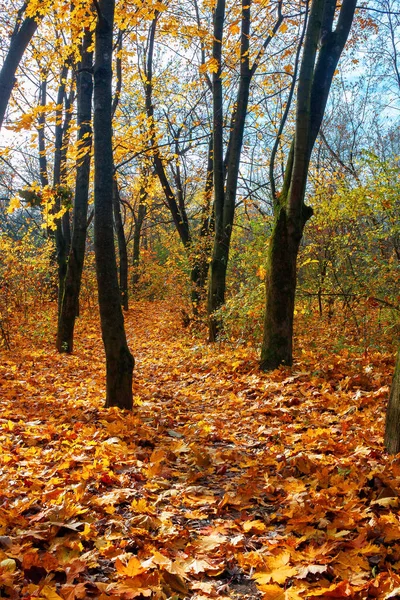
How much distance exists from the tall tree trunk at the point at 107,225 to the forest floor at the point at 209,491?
460 millimetres

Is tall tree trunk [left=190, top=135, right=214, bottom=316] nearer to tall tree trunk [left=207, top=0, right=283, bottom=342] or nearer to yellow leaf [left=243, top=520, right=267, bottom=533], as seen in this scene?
tall tree trunk [left=207, top=0, right=283, bottom=342]

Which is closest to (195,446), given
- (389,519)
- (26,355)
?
(389,519)

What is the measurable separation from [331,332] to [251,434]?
4959 millimetres

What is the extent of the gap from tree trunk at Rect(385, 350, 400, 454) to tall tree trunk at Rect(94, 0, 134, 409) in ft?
10.5

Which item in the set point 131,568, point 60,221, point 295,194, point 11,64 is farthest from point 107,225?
point 60,221

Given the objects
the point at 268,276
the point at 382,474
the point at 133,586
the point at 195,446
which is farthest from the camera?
the point at 268,276

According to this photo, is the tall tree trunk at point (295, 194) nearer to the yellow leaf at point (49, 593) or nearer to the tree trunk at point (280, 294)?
the tree trunk at point (280, 294)

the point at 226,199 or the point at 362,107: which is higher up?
the point at 362,107

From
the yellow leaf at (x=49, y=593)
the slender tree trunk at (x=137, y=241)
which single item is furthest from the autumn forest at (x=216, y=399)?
the slender tree trunk at (x=137, y=241)

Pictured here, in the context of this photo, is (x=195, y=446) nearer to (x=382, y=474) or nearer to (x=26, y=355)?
(x=382, y=474)

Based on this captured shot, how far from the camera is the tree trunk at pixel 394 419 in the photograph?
3.42 m

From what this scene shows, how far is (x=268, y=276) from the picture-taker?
7035 mm

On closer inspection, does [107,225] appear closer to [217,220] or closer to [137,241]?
[217,220]

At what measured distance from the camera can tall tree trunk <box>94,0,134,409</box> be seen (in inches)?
205
